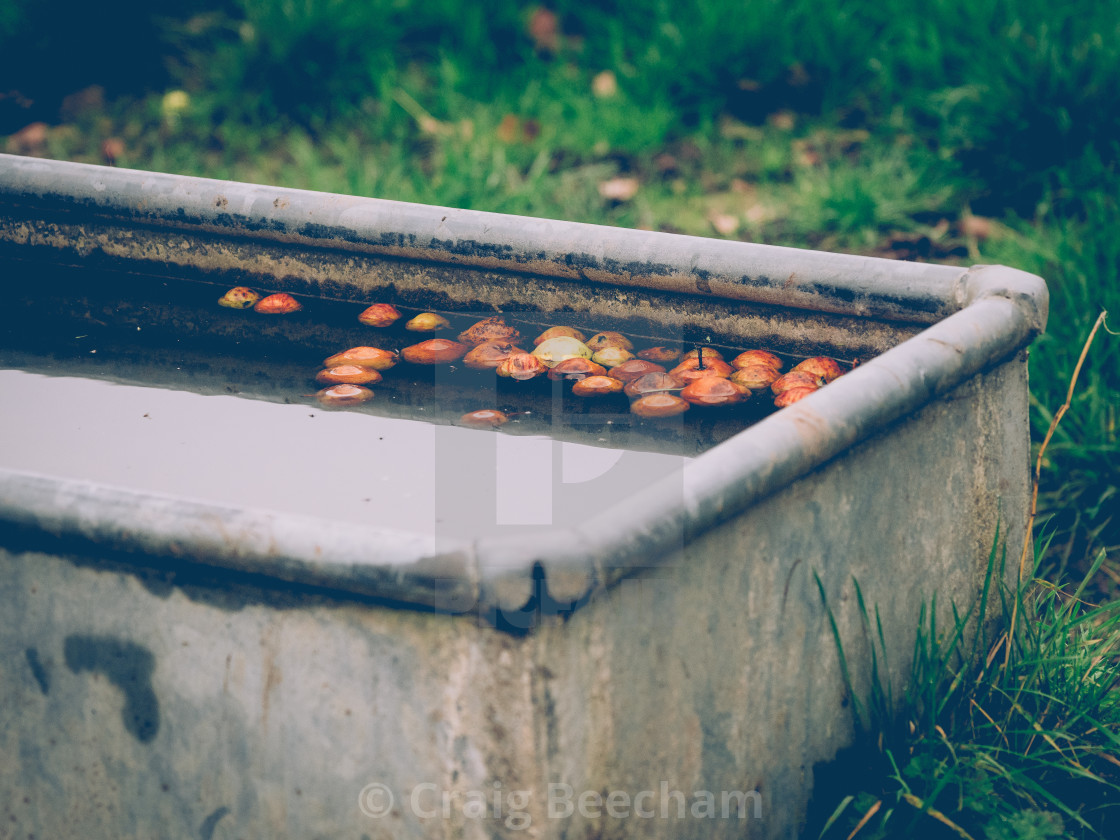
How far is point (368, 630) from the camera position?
0.98 metres

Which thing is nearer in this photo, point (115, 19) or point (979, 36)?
point (979, 36)

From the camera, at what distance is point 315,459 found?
63.2 inches

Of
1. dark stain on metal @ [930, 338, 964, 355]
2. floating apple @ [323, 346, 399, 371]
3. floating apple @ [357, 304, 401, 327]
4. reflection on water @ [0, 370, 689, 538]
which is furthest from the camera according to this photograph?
floating apple @ [357, 304, 401, 327]

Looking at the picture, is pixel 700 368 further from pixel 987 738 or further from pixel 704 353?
pixel 987 738

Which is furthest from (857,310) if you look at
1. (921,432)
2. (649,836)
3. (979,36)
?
(979,36)

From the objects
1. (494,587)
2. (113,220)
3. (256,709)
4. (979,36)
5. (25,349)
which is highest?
(979,36)

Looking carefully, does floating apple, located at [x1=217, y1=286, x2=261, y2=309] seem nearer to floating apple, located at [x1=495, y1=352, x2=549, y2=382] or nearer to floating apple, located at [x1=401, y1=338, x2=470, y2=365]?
floating apple, located at [x1=401, y1=338, x2=470, y2=365]

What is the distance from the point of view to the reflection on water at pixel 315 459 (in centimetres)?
144

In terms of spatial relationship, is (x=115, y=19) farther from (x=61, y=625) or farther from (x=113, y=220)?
(x=61, y=625)

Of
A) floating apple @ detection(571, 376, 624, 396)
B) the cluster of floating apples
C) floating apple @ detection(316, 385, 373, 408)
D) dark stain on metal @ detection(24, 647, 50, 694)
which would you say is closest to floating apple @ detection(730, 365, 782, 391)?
the cluster of floating apples

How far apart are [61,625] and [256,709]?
0.73ft

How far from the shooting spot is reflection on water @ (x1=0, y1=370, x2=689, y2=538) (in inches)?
56.8

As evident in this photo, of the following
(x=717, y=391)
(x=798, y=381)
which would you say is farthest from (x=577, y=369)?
(x=798, y=381)

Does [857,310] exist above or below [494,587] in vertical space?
above
